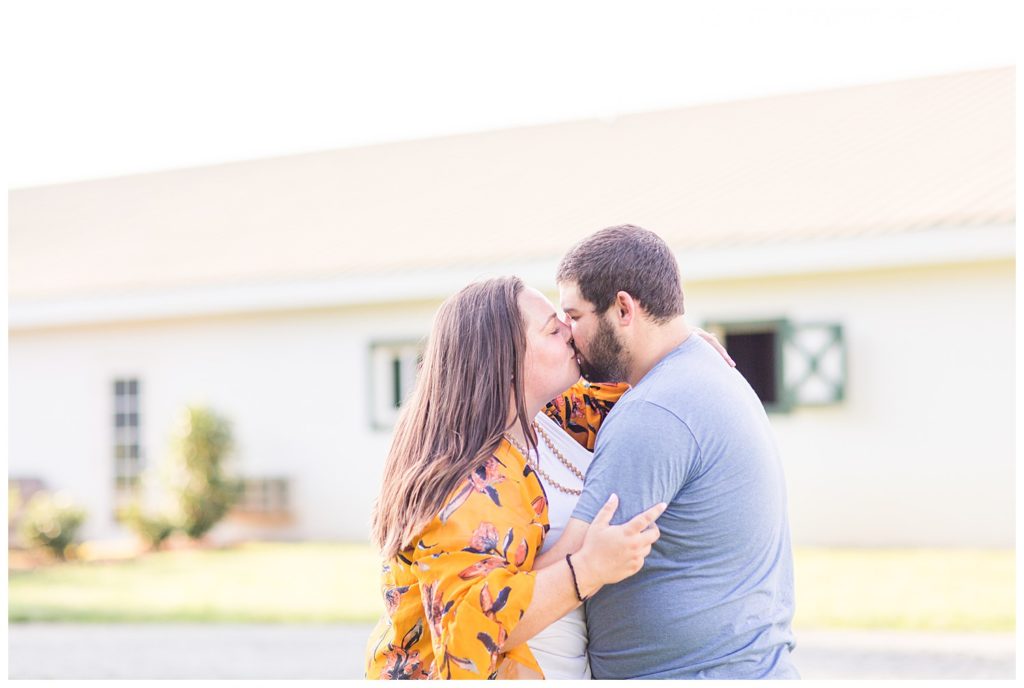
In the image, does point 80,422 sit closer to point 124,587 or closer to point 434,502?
point 124,587

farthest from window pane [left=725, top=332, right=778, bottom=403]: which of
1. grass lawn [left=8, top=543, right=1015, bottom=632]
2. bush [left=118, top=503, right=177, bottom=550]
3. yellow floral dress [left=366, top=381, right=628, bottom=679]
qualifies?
yellow floral dress [left=366, top=381, right=628, bottom=679]

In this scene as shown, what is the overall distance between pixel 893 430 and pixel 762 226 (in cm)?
243

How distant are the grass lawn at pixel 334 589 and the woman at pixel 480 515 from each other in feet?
20.0

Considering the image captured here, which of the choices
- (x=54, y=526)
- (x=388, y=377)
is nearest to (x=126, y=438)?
(x=54, y=526)

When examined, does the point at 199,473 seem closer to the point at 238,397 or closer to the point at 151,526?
the point at 151,526

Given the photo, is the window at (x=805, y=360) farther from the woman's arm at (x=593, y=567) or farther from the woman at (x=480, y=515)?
the woman's arm at (x=593, y=567)

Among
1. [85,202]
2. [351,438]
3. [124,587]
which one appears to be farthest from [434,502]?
[85,202]

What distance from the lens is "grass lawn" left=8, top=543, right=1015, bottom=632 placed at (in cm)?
883

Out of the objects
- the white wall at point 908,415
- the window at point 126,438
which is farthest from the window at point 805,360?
the window at point 126,438

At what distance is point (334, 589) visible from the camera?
34.6 feet

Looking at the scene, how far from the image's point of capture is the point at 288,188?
60.7ft

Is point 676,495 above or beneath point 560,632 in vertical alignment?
above

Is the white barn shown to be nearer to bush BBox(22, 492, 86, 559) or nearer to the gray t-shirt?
bush BBox(22, 492, 86, 559)

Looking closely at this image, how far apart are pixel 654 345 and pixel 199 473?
11994 mm
